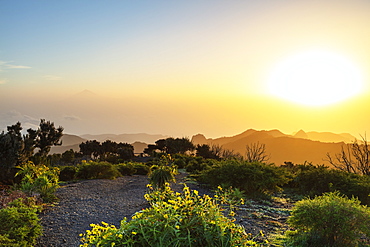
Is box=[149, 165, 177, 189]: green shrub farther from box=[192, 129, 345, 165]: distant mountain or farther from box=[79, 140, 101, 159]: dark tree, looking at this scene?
box=[192, 129, 345, 165]: distant mountain

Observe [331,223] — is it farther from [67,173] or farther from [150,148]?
[150,148]

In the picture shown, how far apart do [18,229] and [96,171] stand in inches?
327

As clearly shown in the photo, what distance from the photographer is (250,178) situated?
9.74 metres

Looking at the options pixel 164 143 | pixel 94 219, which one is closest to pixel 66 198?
pixel 94 219

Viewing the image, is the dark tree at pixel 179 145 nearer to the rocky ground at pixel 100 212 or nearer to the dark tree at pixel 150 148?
the dark tree at pixel 150 148

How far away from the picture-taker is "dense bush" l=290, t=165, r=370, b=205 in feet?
29.4

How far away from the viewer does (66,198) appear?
8.41 metres

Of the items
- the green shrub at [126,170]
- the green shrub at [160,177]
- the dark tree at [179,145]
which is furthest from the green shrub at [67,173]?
the dark tree at [179,145]

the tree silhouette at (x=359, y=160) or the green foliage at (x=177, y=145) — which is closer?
the tree silhouette at (x=359, y=160)

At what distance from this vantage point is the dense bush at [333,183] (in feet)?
29.4

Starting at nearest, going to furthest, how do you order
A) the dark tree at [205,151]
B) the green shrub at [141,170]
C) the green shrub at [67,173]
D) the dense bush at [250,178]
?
the dense bush at [250,178] → the green shrub at [67,173] → the green shrub at [141,170] → the dark tree at [205,151]

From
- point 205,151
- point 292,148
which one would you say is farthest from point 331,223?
point 292,148

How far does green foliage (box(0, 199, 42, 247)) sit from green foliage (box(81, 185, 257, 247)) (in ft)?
7.02

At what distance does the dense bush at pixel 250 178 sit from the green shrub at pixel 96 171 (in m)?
4.54
